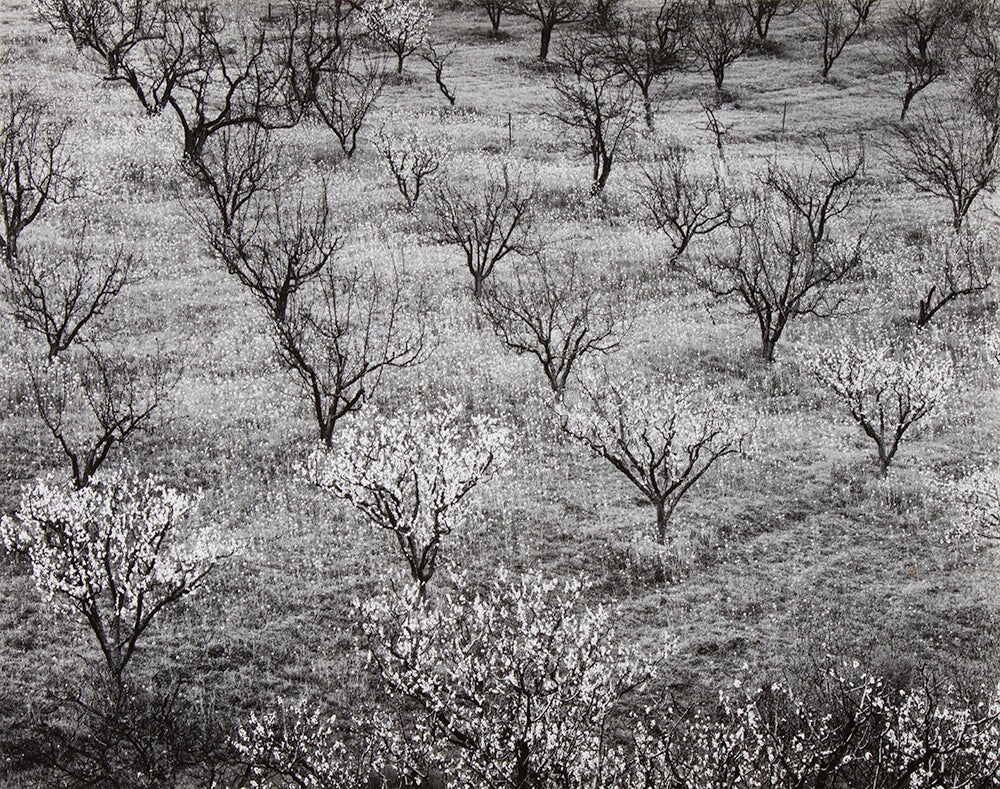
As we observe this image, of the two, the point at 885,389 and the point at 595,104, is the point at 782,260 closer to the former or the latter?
the point at 885,389

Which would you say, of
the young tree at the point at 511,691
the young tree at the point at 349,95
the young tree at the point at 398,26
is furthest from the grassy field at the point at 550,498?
the young tree at the point at 398,26

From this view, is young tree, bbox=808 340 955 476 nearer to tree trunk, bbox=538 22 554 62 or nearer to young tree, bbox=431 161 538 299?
young tree, bbox=431 161 538 299

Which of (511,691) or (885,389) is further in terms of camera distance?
(885,389)

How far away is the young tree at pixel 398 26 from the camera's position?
65.9 meters

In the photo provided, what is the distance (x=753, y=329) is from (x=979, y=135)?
2932cm

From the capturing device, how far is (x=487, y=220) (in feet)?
118

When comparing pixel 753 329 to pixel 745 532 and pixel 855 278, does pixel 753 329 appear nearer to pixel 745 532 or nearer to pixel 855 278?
pixel 855 278

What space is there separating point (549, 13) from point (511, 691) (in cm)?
6712

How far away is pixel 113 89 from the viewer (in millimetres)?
57844

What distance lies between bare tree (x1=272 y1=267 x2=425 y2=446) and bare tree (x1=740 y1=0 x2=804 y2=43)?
2061 inches

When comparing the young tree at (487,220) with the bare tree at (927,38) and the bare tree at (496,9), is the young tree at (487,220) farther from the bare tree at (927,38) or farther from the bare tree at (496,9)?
the bare tree at (496,9)

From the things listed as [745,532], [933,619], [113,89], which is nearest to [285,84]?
[113,89]

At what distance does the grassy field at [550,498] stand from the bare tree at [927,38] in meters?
22.1

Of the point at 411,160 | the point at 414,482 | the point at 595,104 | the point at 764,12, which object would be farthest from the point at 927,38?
the point at 414,482
